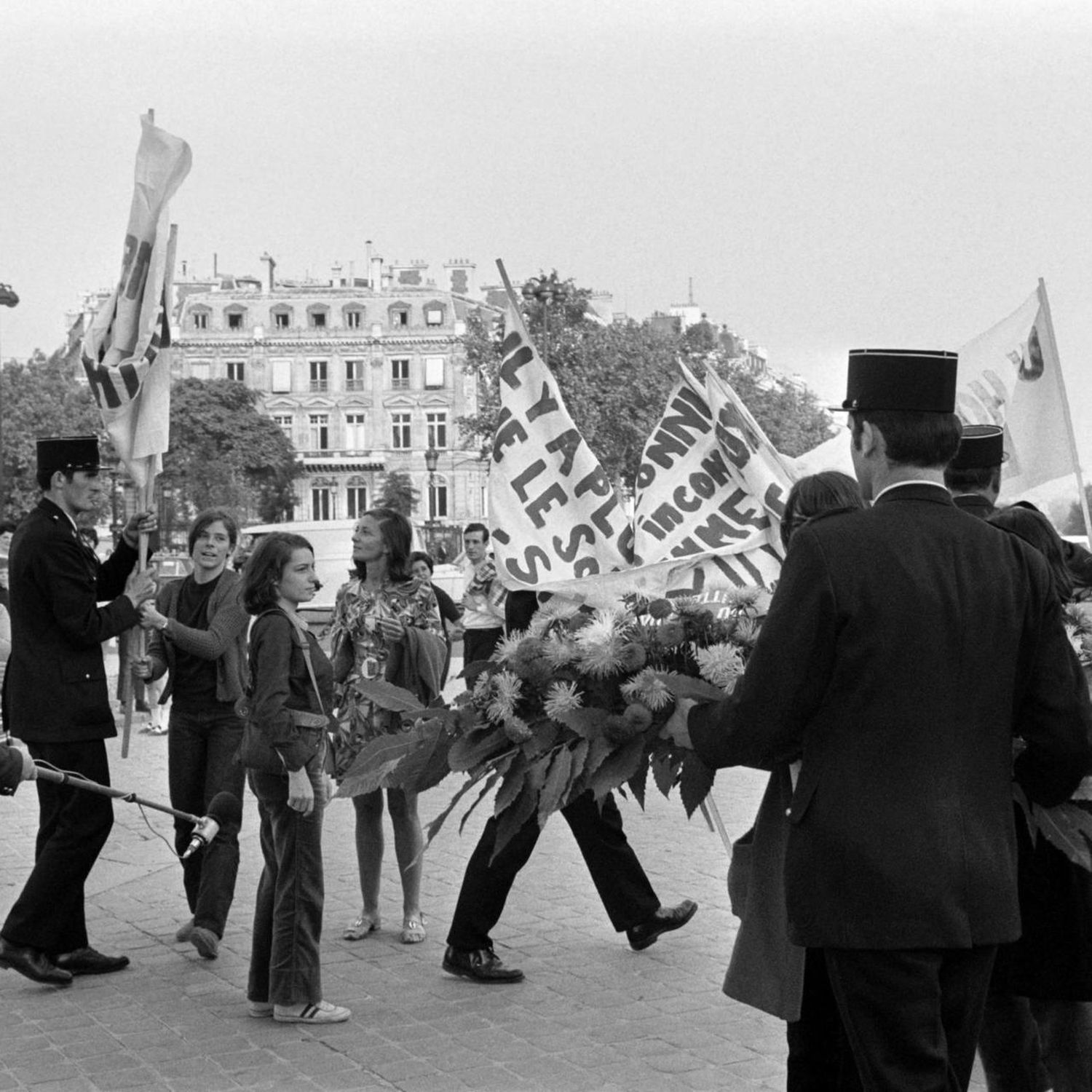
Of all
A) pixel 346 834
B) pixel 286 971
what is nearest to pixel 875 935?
pixel 286 971

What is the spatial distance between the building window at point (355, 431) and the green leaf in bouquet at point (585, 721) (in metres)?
105

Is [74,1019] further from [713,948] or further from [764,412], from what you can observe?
[764,412]

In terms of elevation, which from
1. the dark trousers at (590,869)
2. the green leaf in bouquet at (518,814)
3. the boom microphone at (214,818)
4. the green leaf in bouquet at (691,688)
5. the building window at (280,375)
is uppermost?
the building window at (280,375)

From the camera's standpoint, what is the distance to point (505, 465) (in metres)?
7.97

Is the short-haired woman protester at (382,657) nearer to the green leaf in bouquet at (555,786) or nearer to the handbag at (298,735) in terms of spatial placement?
the handbag at (298,735)

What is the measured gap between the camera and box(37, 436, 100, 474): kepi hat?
21.7ft

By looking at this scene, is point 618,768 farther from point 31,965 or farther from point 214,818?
point 31,965

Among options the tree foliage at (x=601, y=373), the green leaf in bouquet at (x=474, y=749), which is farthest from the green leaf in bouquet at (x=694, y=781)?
the tree foliage at (x=601, y=373)

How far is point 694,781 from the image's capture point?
4273mm

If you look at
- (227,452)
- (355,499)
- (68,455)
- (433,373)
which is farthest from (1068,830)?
(355,499)

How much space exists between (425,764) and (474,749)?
193 mm

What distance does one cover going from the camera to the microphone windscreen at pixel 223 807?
6.53 m

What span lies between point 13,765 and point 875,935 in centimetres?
320

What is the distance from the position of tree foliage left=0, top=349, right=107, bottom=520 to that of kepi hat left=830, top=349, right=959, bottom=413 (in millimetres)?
58778
